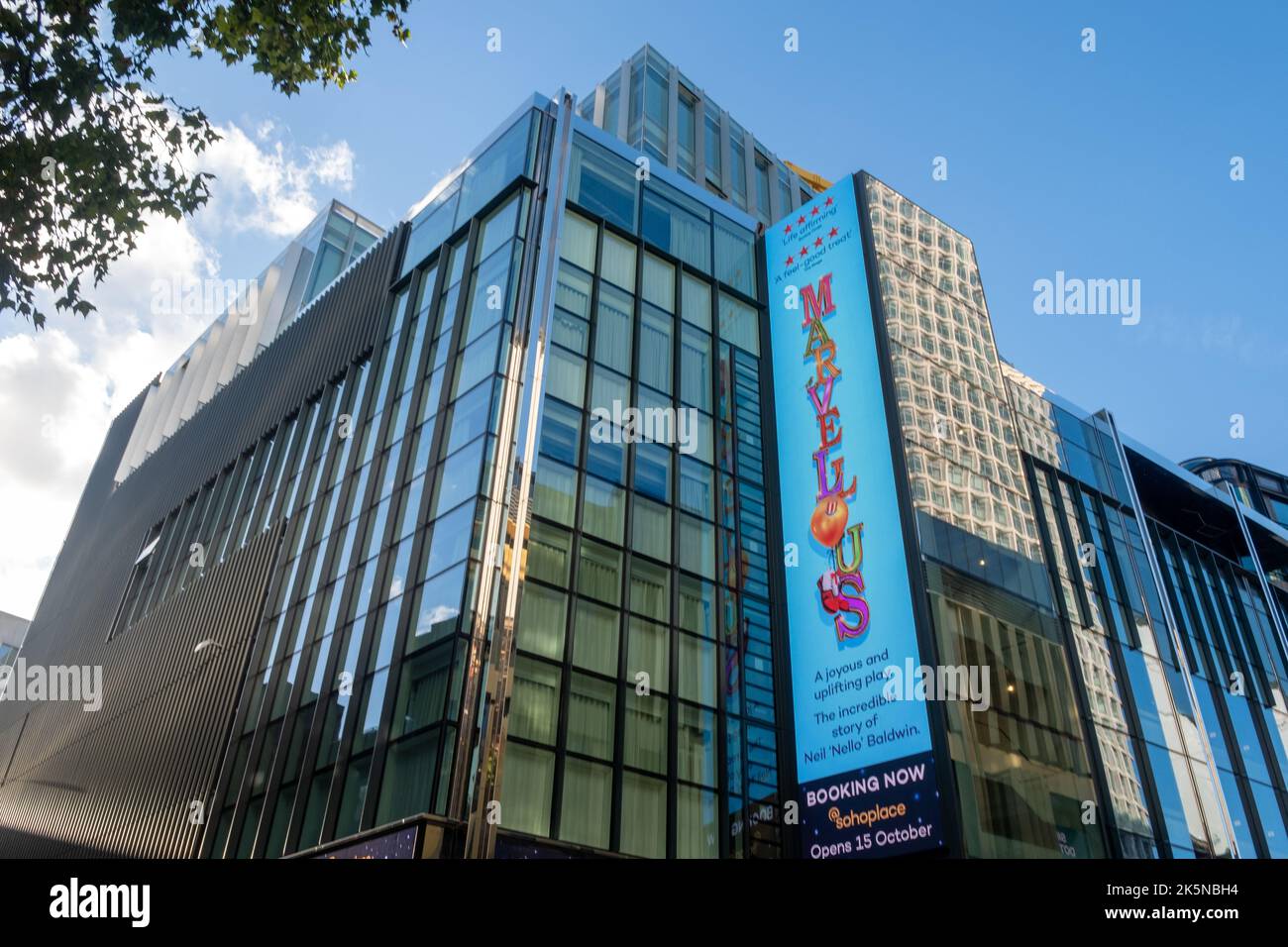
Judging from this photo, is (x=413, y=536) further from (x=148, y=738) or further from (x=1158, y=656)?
(x=1158, y=656)

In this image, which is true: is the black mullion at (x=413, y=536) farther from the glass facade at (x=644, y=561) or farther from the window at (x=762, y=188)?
the window at (x=762, y=188)

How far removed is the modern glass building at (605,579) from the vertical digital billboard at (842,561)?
0.31 m

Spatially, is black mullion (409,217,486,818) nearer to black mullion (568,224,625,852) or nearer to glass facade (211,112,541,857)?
glass facade (211,112,541,857)

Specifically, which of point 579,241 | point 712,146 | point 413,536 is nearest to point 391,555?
point 413,536

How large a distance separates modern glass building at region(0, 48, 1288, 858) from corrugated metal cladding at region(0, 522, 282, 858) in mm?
165

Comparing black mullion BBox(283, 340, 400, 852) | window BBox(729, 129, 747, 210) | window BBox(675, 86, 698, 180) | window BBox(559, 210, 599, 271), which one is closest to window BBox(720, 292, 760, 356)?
window BBox(559, 210, 599, 271)

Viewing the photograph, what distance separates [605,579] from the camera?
22609 millimetres

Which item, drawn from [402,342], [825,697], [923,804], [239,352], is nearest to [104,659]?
[239,352]

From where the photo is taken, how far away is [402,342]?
1147 inches

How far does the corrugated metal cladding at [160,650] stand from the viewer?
90.0 feet

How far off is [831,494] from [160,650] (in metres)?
22.3

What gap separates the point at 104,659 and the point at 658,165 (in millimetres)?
26960

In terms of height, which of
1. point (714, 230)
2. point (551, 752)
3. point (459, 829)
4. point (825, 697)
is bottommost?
point (459, 829)
